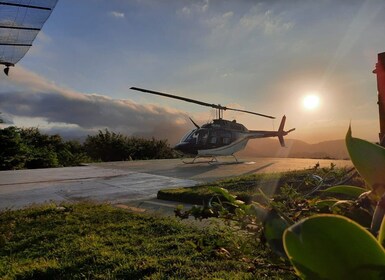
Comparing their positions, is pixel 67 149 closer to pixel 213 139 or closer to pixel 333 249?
pixel 213 139

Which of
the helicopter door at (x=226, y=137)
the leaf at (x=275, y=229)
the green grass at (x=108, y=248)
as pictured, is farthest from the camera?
the helicopter door at (x=226, y=137)

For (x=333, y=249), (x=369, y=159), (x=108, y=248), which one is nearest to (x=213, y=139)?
(x=108, y=248)

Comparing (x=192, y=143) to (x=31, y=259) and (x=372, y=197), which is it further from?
(x=372, y=197)

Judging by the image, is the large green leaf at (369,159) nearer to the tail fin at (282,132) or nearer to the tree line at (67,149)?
the tail fin at (282,132)

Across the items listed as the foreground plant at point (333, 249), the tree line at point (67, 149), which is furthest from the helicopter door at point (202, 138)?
Result: the foreground plant at point (333, 249)

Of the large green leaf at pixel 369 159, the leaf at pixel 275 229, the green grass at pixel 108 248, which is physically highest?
the large green leaf at pixel 369 159

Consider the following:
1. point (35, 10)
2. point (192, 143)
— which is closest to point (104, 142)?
point (192, 143)

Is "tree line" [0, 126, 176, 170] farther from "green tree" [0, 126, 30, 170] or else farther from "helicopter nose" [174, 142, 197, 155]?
"helicopter nose" [174, 142, 197, 155]
